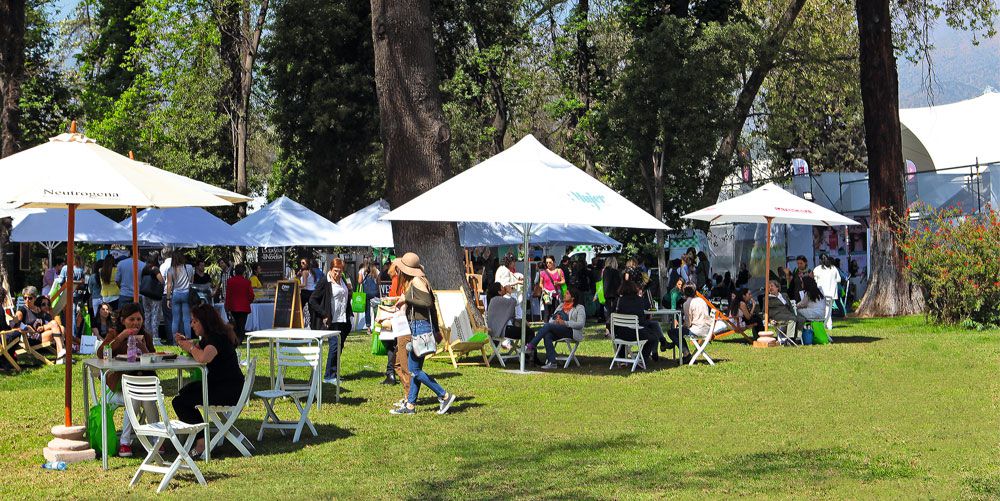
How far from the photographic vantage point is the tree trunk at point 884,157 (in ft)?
77.3

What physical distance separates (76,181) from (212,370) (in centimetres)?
173

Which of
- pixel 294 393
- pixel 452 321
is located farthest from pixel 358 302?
pixel 294 393

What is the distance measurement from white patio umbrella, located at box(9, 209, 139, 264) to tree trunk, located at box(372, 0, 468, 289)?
562 cm

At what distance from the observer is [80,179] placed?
8531 millimetres

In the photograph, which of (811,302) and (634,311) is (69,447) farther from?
(811,302)

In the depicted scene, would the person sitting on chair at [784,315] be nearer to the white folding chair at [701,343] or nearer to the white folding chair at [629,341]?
the white folding chair at [701,343]

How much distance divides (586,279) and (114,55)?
28103 mm

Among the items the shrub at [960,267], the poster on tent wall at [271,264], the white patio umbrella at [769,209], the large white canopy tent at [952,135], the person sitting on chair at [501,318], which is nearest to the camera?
the person sitting on chair at [501,318]

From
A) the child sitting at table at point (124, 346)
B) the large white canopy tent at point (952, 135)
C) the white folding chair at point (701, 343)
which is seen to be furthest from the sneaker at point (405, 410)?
the large white canopy tent at point (952, 135)

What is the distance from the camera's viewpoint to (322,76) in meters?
30.1

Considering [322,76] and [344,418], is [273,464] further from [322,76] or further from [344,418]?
[322,76]

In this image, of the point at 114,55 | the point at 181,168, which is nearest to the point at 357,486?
the point at 181,168

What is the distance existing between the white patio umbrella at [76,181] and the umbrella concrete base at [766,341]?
10835 millimetres

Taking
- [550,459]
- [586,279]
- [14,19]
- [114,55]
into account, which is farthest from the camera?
[114,55]
